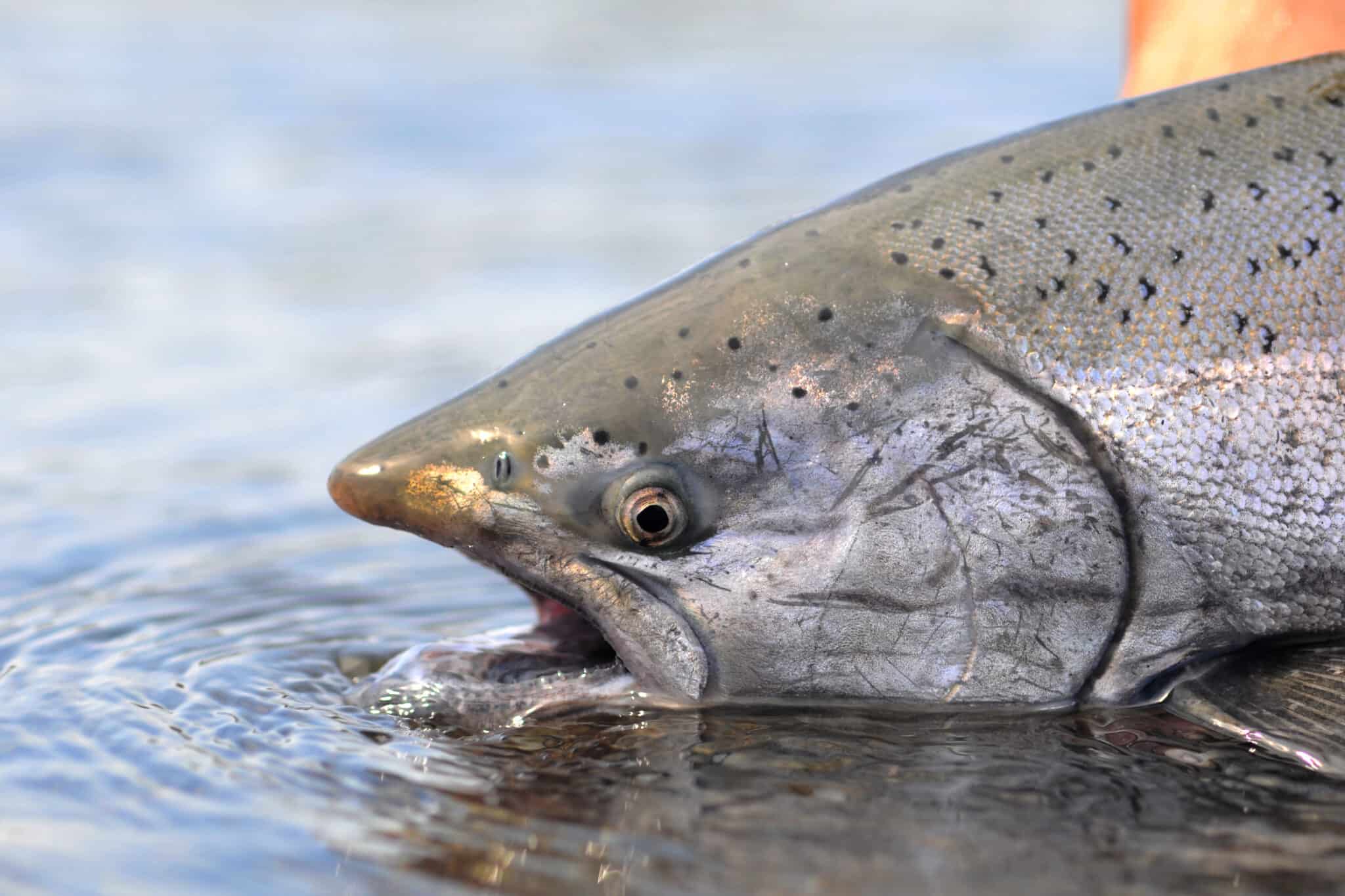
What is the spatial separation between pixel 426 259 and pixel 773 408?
557 centimetres

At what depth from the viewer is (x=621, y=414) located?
3.53m

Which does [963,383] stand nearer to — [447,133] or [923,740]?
[923,740]

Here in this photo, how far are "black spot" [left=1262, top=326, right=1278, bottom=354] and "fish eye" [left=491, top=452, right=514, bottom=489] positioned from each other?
147 cm

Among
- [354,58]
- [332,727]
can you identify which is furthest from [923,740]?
[354,58]

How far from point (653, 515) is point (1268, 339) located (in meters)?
1.24

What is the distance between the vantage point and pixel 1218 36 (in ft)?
16.8

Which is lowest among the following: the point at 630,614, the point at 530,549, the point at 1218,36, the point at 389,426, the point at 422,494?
the point at 630,614

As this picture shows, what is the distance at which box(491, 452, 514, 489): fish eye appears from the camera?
3.54 metres

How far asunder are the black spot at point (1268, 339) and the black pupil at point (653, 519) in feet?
3.93

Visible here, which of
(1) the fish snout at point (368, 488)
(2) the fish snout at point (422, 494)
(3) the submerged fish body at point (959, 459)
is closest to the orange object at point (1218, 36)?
(3) the submerged fish body at point (959, 459)

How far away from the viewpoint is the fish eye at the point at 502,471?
11.6 ft

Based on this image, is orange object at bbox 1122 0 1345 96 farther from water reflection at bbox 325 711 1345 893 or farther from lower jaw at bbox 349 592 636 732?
lower jaw at bbox 349 592 636 732

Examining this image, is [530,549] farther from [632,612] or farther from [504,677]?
[504,677]

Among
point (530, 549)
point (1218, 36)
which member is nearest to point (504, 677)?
point (530, 549)
